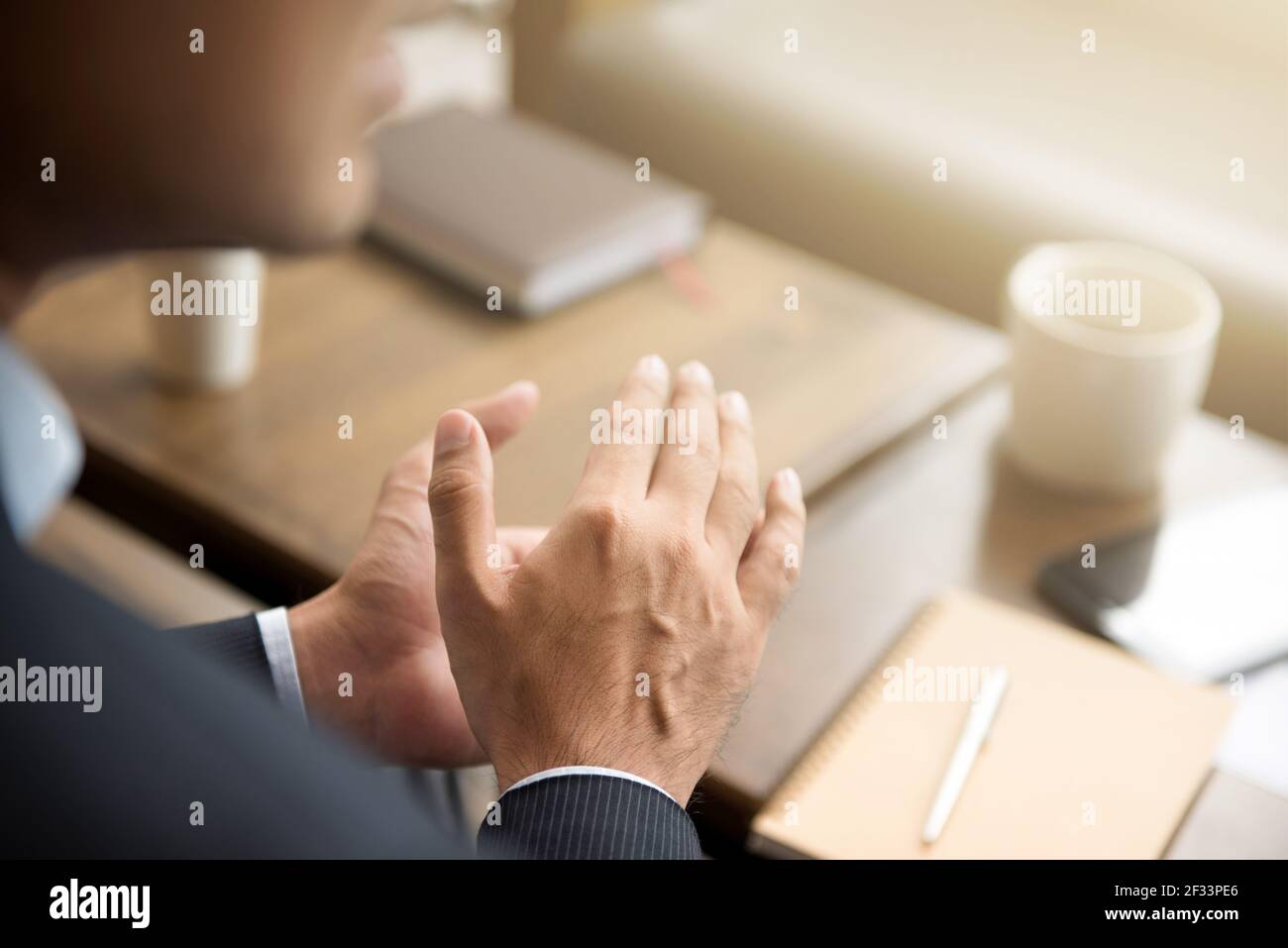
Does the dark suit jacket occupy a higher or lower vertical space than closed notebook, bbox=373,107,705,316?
higher

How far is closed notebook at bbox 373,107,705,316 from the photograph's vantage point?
1.16m

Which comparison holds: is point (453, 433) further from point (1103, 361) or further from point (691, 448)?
point (1103, 361)

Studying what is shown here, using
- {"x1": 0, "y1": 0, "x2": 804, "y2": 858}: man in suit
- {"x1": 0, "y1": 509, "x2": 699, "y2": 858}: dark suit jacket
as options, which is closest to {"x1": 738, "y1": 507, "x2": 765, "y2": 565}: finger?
{"x1": 0, "y1": 0, "x2": 804, "y2": 858}: man in suit

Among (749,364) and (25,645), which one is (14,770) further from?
(749,364)

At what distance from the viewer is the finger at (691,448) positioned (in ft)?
2.40

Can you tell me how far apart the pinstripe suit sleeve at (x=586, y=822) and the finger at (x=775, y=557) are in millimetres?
142

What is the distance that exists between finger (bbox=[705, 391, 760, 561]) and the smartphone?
0.25 metres

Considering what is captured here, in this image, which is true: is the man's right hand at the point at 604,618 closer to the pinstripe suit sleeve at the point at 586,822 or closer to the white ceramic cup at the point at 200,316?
the pinstripe suit sleeve at the point at 586,822

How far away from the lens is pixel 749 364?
1.11 m

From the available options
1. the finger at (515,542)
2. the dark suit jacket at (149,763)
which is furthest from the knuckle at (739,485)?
the dark suit jacket at (149,763)

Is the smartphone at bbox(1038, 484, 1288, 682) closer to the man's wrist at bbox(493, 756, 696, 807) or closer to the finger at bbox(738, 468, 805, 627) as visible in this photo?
the finger at bbox(738, 468, 805, 627)

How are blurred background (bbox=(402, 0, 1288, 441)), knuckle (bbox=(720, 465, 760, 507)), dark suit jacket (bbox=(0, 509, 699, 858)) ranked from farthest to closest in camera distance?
blurred background (bbox=(402, 0, 1288, 441)), knuckle (bbox=(720, 465, 760, 507)), dark suit jacket (bbox=(0, 509, 699, 858))
